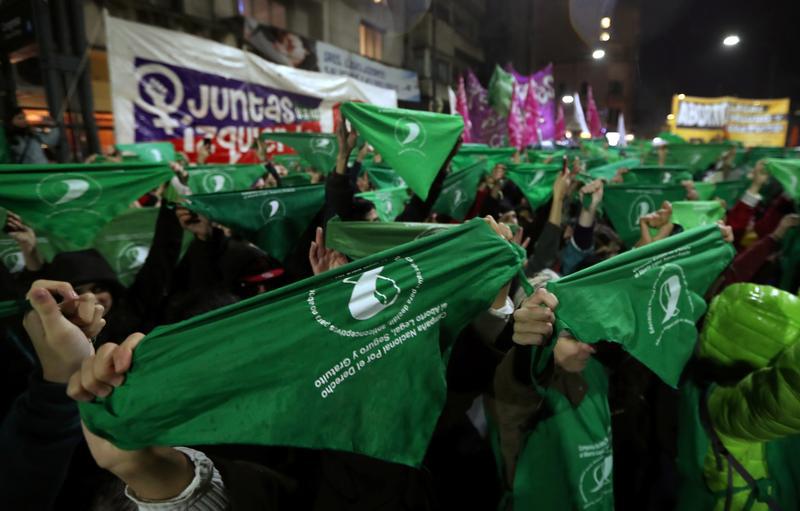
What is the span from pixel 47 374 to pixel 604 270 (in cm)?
166

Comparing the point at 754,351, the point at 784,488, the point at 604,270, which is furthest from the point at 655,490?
the point at 604,270

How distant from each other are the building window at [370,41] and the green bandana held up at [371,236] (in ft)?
66.9

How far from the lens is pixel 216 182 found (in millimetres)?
4930

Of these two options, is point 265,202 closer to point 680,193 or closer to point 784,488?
point 784,488

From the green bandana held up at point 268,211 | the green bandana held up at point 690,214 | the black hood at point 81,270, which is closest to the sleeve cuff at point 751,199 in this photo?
the green bandana held up at point 690,214

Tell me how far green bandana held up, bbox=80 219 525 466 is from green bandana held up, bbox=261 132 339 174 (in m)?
5.06

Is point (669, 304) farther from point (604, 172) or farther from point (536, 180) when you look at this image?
point (604, 172)

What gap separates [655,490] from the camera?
2279 millimetres

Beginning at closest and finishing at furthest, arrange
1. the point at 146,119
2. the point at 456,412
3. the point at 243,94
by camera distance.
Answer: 1. the point at 456,412
2. the point at 146,119
3. the point at 243,94

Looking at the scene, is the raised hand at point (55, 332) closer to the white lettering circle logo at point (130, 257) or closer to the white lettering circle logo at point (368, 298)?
the white lettering circle logo at point (368, 298)

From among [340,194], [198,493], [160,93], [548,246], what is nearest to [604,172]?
[548,246]

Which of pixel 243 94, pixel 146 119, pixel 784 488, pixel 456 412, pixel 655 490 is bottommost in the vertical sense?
pixel 655 490

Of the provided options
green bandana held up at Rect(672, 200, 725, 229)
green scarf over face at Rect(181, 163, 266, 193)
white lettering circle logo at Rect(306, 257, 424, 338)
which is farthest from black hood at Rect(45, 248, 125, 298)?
green bandana held up at Rect(672, 200, 725, 229)

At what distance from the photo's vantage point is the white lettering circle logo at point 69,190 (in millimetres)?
2432
